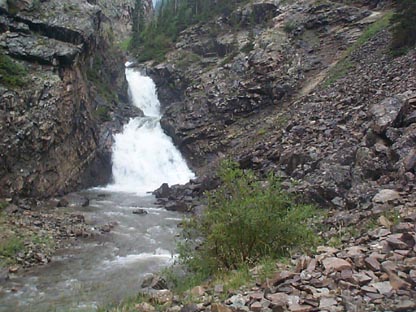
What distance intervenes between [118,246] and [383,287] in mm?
14501

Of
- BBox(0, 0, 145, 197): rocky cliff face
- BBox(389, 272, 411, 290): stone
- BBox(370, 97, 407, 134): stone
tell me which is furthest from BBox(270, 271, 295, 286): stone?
BBox(0, 0, 145, 197): rocky cliff face

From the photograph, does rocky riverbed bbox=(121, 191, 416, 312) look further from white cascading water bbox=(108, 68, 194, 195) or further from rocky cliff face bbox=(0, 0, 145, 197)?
white cascading water bbox=(108, 68, 194, 195)

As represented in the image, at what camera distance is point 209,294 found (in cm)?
753

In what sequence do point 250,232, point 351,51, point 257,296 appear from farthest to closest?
point 351,51
point 250,232
point 257,296

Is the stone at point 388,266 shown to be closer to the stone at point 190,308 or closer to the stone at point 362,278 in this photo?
the stone at point 362,278

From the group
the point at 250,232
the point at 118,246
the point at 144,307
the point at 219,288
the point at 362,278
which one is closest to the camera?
the point at 362,278

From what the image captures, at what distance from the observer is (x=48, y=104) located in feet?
88.8

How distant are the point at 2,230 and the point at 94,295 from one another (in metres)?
7.88

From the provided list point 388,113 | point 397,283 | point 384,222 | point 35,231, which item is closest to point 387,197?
point 384,222

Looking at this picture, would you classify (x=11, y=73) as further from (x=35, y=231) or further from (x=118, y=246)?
(x=118, y=246)

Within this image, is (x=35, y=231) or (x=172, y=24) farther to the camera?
(x=172, y=24)

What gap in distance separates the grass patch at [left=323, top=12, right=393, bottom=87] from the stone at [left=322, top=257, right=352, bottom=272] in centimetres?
2541

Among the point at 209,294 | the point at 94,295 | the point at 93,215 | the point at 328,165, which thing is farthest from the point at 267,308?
the point at 93,215

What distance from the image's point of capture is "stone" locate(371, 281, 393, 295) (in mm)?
5715
